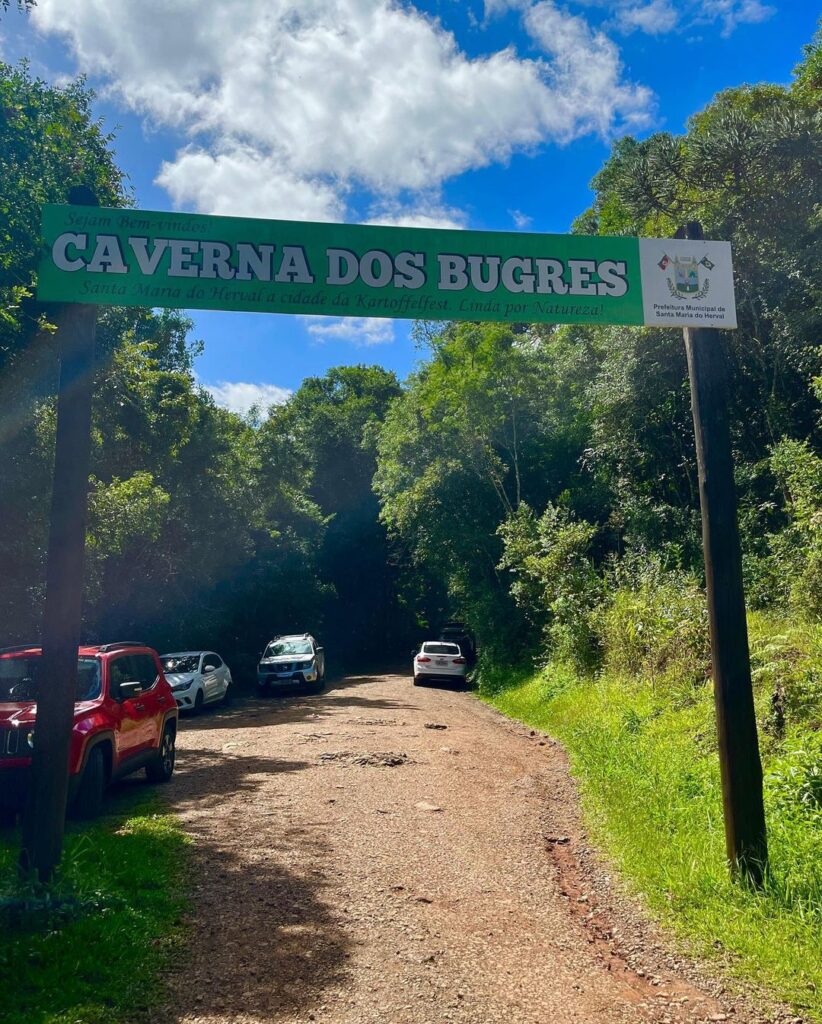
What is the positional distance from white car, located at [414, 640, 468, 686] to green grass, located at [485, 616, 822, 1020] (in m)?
13.9

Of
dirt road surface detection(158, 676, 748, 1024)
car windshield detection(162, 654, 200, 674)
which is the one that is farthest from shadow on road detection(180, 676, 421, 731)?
dirt road surface detection(158, 676, 748, 1024)

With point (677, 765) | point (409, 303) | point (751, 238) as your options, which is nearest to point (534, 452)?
point (751, 238)

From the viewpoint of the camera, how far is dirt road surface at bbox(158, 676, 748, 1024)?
13.5ft

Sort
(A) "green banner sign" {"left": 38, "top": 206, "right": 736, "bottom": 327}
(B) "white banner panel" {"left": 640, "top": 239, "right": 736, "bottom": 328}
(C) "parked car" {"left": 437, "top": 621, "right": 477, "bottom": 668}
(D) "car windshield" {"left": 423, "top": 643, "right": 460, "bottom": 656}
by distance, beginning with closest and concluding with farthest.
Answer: (A) "green banner sign" {"left": 38, "top": 206, "right": 736, "bottom": 327} < (B) "white banner panel" {"left": 640, "top": 239, "right": 736, "bottom": 328} < (D) "car windshield" {"left": 423, "top": 643, "right": 460, "bottom": 656} < (C) "parked car" {"left": 437, "top": 621, "right": 477, "bottom": 668}

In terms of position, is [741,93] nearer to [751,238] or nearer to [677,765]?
[751,238]

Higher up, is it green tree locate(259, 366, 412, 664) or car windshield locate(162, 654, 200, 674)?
green tree locate(259, 366, 412, 664)

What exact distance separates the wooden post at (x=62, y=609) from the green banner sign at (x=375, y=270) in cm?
51

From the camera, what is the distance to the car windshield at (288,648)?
2495cm

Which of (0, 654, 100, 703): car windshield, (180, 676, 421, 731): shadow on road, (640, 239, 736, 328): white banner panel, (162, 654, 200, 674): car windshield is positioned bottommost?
(180, 676, 421, 731): shadow on road

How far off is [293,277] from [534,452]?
22.3 meters

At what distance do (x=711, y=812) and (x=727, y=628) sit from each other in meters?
2.18

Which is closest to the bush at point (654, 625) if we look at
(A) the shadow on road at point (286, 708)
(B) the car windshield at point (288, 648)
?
(A) the shadow on road at point (286, 708)

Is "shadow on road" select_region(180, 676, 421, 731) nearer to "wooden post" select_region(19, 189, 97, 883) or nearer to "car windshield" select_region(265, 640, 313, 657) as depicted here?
"car windshield" select_region(265, 640, 313, 657)

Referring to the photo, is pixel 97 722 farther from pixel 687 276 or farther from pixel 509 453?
pixel 509 453
